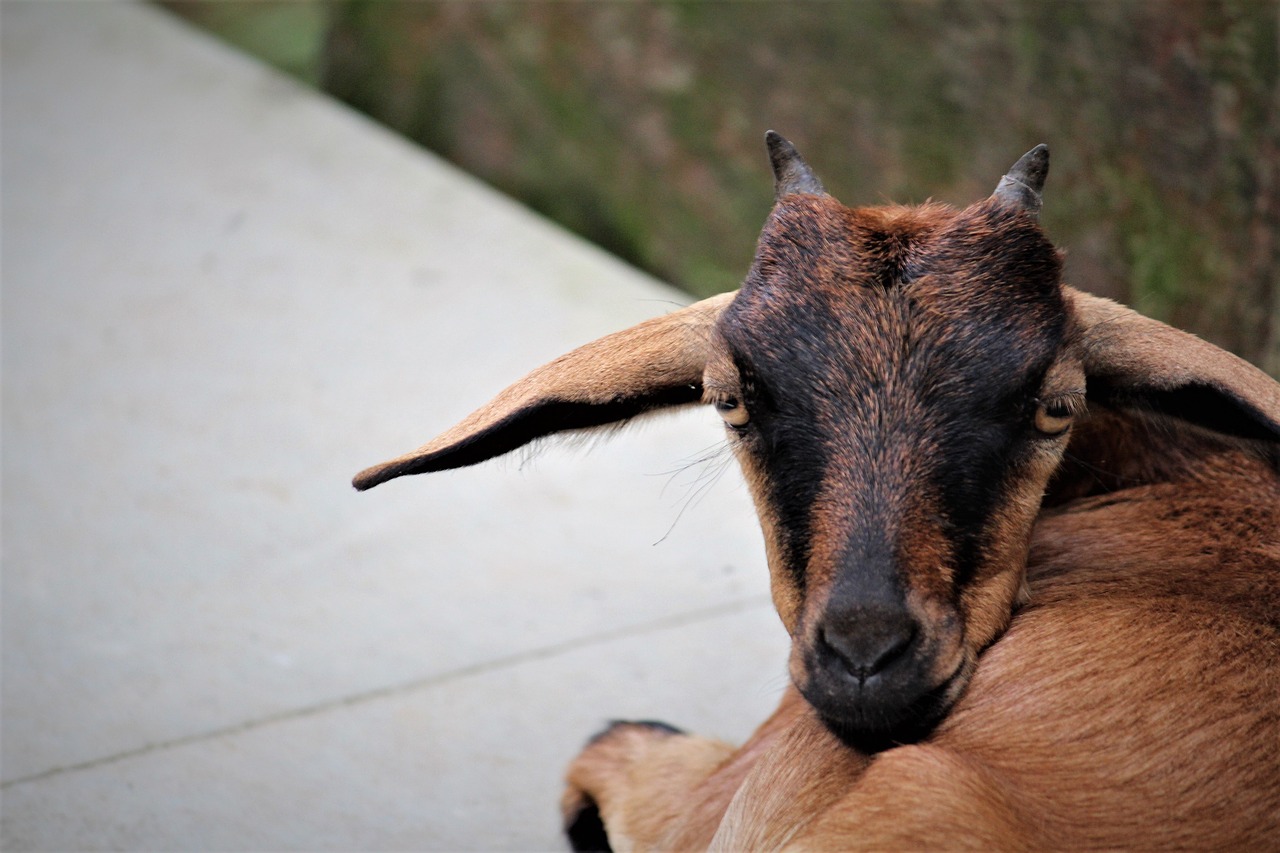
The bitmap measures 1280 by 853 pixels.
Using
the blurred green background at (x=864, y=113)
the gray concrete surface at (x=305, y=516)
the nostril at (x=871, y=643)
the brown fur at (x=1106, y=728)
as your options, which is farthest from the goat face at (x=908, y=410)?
the blurred green background at (x=864, y=113)

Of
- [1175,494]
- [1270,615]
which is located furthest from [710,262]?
[1270,615]

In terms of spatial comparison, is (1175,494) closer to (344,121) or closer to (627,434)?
(627,434)

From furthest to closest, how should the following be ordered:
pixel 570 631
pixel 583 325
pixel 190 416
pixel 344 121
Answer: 1. pixel 344 121
2. pixel 583 325
3. pixel 190 416
4. pixel 570 631

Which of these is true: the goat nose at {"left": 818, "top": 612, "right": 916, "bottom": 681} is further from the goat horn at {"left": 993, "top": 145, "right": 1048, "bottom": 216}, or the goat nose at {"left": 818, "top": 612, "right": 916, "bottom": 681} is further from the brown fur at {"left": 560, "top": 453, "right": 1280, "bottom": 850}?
the goat horn at {"left": 993, "top": 145, "right": 1048, "bottom": 216}

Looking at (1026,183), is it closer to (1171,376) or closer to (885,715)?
(1171,376)

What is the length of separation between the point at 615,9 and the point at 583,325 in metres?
1.98

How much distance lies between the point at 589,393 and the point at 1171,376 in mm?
1317

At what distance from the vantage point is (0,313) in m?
6.76

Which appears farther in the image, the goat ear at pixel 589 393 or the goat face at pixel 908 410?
the goat ear at pixel 589 393

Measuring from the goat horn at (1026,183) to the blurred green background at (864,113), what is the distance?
222 cm

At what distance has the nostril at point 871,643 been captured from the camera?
2.68 meters

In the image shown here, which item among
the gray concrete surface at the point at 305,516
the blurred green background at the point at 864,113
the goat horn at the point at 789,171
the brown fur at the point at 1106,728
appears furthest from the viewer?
the blurred green background at the point at 864,113

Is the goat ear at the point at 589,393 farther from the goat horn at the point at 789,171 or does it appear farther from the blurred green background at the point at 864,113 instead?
the blurred green background at the point at 864,113

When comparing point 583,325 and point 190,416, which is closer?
point 190,416
